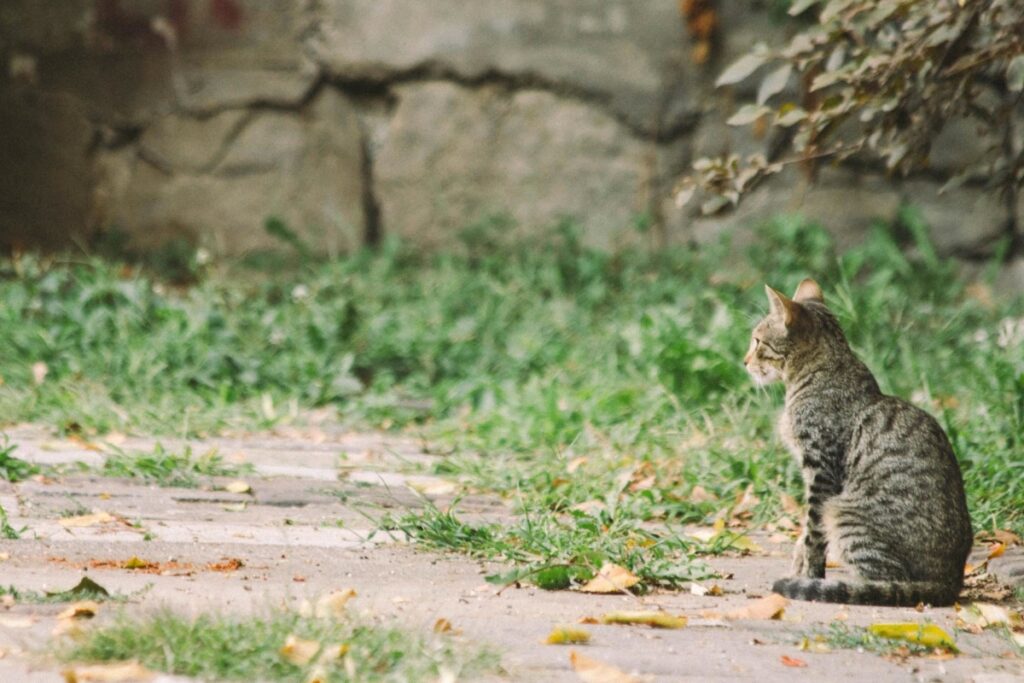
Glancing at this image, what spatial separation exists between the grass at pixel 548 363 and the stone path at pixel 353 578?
253 mm

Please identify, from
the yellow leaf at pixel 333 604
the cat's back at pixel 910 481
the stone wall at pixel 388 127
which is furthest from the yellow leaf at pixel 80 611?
the stone wall at pixel 388 127

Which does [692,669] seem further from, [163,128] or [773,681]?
[163,128]

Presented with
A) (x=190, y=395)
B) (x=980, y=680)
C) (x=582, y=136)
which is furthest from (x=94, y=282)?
(x=980, y=680)

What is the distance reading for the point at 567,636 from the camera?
106 inches

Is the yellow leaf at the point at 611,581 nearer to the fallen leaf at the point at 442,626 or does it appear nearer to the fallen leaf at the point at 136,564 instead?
the fallen leaf at the point at 442,626

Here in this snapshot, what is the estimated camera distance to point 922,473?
347 centimetres

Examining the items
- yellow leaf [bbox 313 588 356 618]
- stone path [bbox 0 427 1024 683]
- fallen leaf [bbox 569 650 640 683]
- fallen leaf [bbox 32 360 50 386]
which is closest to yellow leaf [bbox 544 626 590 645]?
stone path [bbox 0 427 1024 683]

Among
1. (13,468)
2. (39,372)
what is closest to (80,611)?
(13,468)

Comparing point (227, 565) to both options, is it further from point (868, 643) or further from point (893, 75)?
point (893, 75)

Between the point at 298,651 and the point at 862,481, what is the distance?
6.23 ft

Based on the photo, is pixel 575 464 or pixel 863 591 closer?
pixel 863 591

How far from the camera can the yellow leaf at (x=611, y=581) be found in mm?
3244

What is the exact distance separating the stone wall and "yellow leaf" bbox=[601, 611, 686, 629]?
525cm

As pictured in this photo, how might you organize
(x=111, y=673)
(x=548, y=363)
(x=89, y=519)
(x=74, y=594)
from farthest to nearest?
(x=548, y=363) < (x=89, y=519) < (x=74, y=594) < (x=111, y=673)
